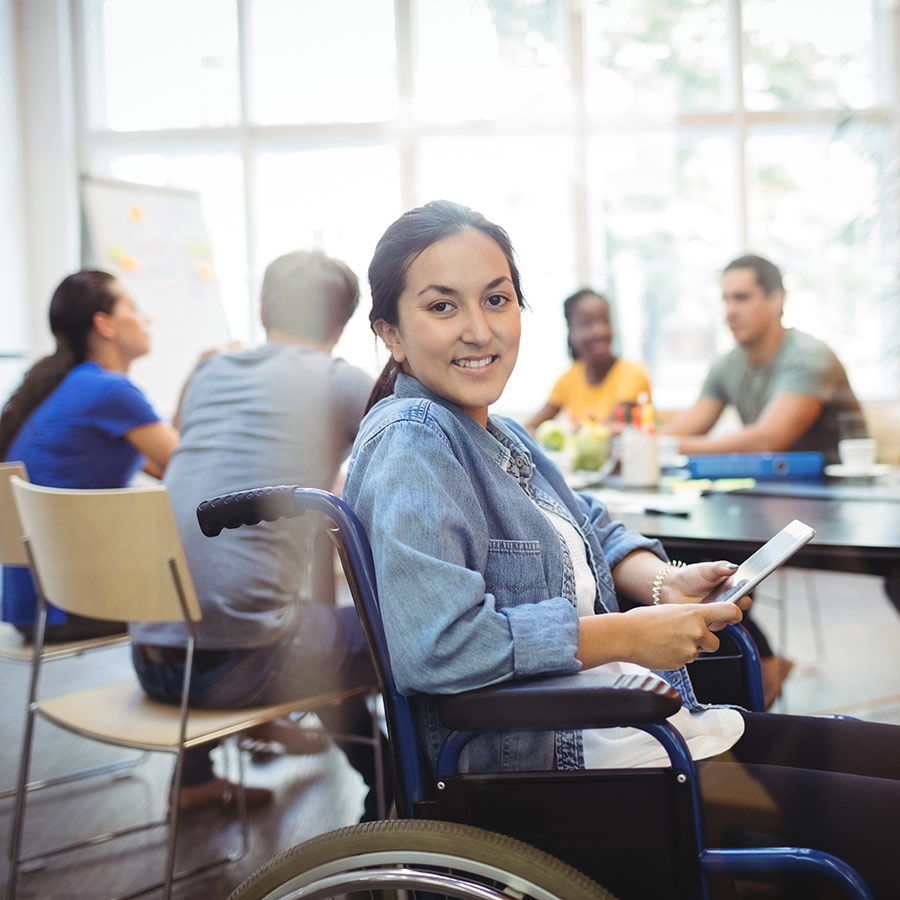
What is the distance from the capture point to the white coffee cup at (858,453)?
1974mm

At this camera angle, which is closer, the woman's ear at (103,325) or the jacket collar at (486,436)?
the jacket collar at (486,436)

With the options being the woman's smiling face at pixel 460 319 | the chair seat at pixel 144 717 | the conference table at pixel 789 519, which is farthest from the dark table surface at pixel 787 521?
the chair seat at pixel 144 717

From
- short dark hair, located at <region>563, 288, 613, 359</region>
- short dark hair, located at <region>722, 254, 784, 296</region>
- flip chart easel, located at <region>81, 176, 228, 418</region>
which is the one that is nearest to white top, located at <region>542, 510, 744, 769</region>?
short dark hair, located at <region>722, 254, 784, 296</region>

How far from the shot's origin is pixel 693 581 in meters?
1.04

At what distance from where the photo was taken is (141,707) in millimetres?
1523

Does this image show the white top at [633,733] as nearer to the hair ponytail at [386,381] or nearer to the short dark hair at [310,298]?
the hair ponytail at [386,381]

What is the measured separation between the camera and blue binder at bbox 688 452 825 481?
6.48 ft

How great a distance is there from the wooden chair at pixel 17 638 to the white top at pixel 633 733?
1153 mm

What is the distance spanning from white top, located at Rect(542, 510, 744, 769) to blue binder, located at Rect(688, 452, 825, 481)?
1038 mm

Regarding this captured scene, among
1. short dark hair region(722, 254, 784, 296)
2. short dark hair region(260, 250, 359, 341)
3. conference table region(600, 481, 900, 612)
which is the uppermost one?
short dark hair region(722, 254, 784, 296)

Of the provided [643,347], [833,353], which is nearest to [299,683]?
[833,353]

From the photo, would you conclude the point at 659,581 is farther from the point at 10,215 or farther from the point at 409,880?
the point at 10,215

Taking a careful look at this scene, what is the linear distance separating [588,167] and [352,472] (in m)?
4.26

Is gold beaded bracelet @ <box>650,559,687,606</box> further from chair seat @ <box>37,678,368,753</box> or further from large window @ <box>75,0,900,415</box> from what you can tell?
chair seat @ <box>37,678,368,753</box>
